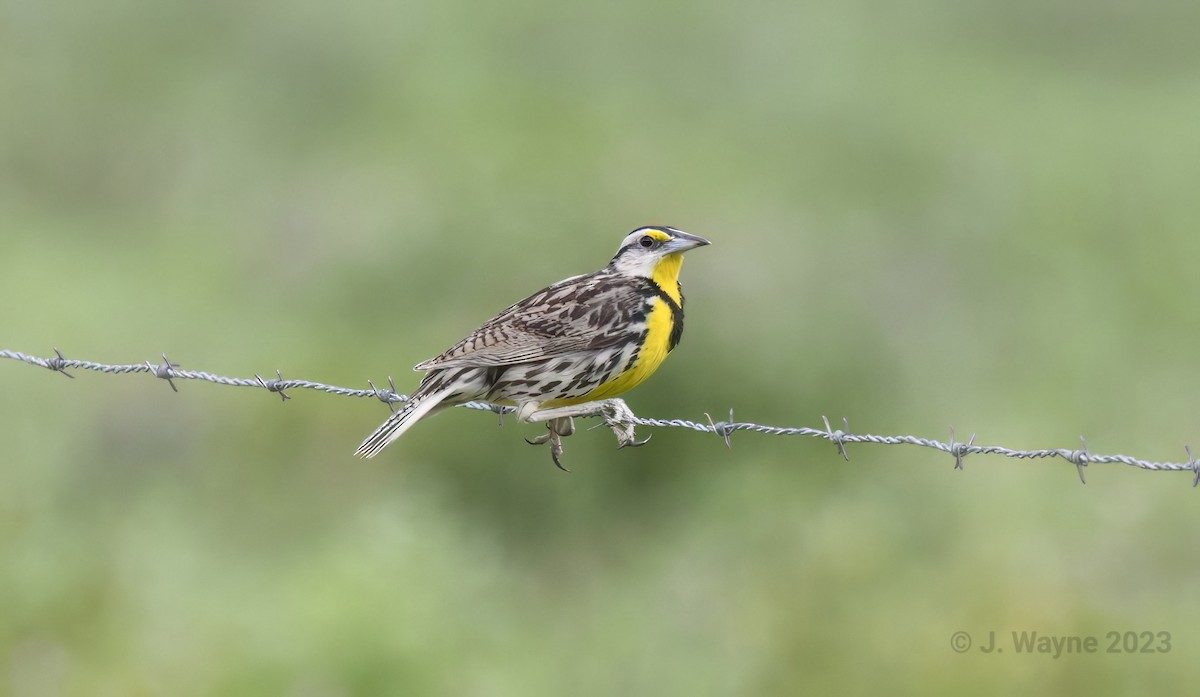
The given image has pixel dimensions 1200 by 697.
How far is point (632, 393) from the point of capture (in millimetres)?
12039

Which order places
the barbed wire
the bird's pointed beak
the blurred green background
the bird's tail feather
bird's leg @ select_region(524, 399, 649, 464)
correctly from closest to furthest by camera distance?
the barbed wire
the bird's tail feather
bird's leg @ select_region(524, 399, 649, 464)
the bird's pointed beak
the blurred green background

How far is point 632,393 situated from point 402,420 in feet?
19.2

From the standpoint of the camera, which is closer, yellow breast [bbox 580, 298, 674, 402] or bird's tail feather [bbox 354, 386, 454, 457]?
bird's tail feather [bbox 354, 386, 454, 457]

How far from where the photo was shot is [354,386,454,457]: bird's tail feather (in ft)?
20.1

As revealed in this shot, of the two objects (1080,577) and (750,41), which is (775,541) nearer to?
(1080,577)

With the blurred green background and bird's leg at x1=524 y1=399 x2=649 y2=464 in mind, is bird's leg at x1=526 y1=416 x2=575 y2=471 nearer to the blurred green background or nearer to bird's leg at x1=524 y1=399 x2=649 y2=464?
bird's leg at x1=524 y1=399 x2=649 y2=464

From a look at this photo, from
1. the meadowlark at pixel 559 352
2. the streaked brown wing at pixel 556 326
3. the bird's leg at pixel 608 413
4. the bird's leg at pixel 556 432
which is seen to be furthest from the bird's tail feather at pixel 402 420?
the bird's leg at pixel 556 432

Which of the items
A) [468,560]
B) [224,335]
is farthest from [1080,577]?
[224,335]

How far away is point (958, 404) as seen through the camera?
557 inches

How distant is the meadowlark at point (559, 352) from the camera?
635 cm

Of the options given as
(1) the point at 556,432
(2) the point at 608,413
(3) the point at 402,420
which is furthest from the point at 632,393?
(3) the point at 402,420

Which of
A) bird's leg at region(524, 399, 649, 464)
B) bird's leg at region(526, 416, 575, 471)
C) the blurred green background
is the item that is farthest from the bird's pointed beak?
the blurred green background

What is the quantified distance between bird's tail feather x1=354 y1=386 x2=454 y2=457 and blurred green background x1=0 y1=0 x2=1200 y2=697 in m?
2.57

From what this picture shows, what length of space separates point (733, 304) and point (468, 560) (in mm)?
4706
